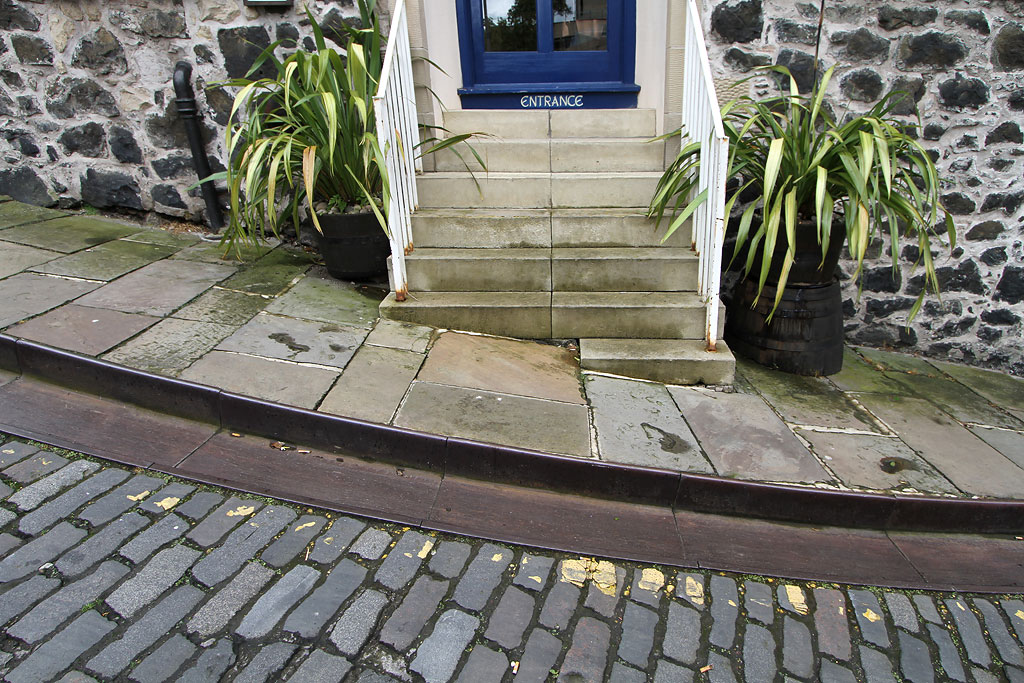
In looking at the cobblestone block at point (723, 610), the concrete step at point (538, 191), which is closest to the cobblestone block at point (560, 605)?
the cobblestone block at point (723, 610)

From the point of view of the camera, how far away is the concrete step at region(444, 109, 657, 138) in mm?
4043

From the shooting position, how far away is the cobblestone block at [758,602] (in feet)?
5.95

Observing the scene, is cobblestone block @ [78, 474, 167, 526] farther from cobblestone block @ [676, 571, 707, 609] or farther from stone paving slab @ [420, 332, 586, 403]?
cobblestone block @ [676, 571, 707, 609]

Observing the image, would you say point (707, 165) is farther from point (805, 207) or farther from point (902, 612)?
point (902, 612)

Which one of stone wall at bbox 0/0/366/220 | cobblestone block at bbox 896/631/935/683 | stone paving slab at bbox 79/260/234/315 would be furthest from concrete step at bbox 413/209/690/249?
cobblestone block at bbox 896/631/935/683

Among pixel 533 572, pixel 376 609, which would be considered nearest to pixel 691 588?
pixel 533 572

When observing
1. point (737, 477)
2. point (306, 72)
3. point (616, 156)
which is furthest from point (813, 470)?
point (306, 72)

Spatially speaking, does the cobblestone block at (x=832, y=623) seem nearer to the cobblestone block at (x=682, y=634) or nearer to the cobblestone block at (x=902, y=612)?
the cobblestone block at (x=902, y=612)

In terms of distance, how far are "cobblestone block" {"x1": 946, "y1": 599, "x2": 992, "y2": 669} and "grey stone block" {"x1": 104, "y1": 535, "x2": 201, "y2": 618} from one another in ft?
7.56

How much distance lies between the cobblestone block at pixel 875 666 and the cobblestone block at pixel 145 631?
1862 mm

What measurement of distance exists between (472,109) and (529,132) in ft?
1.47

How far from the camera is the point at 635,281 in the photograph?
3271mm

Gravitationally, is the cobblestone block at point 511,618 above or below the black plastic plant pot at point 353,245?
below

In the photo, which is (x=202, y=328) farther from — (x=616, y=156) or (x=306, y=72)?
(x=616, y=156)
